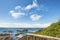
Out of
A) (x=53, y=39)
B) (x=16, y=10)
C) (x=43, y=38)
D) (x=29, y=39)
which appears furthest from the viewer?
(x=16, y=10)

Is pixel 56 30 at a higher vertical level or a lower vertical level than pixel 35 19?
lower

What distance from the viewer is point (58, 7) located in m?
8.54

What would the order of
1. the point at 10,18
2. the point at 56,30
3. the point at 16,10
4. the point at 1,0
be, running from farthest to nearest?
the point at 10,18
the point at 16,10
the point at 1,0
the point at 56,30

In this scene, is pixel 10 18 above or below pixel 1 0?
below

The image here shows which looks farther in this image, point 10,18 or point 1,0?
point 10,18

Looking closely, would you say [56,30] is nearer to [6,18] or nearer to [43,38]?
[43,38]

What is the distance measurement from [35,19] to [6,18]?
198cm

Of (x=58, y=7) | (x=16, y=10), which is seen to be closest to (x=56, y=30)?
(x=58, y=7)

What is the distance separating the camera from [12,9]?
8500 mm

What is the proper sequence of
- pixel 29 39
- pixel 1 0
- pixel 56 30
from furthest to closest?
pixel 1 0
pixel 56 30
pixel 29 39

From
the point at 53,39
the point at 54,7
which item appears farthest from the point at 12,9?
the point at 53,39

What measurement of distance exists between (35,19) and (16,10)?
1275mm

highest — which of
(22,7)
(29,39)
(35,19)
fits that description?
(22,7)

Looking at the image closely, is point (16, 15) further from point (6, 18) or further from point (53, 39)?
point (53, 39)
